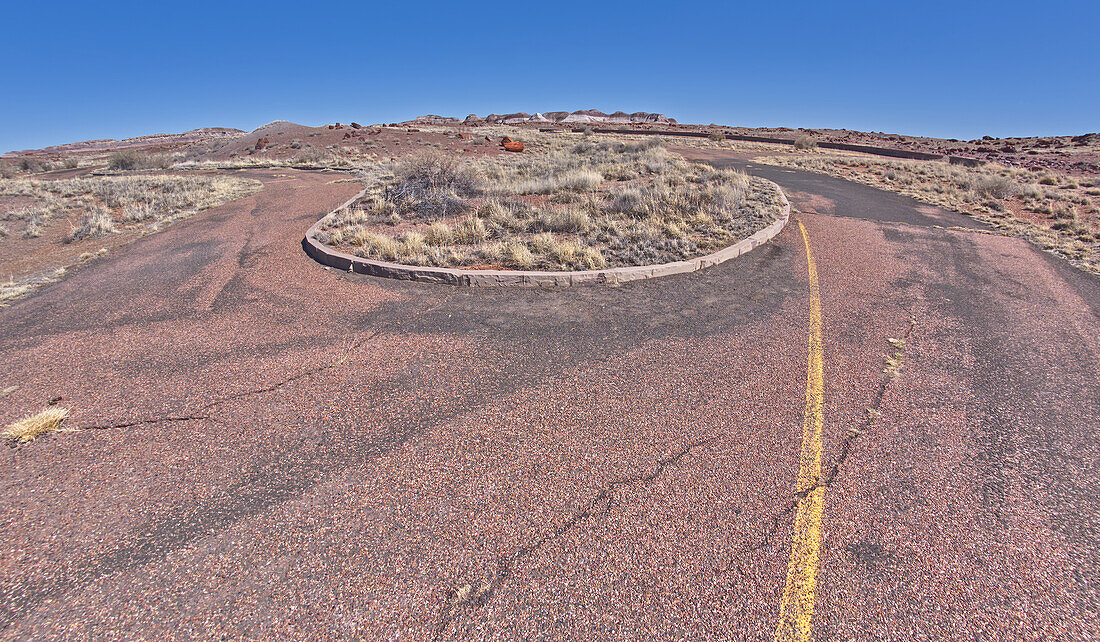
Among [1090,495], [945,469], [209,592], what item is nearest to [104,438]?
[209,592]

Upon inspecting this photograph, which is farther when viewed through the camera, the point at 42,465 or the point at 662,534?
the point at 42,465

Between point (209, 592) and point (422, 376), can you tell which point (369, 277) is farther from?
point (209, 592)

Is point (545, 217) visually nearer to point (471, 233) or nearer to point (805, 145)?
point (471, 233)

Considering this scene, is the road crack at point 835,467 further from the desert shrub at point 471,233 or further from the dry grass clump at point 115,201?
the dry grass clump at point 115,201

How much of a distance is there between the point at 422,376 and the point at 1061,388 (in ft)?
19.0

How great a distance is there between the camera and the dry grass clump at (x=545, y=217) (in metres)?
8.49

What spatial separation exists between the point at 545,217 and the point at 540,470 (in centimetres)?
797

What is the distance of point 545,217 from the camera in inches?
420

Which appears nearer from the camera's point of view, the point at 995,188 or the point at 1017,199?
the point at 1017,199

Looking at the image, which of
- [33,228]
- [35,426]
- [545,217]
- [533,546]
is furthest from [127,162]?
[533,546]

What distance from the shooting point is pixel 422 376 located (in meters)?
4.62

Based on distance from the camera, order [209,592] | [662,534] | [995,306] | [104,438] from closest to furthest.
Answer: [209,592]
[662,534]
[104,438]
[995,306]

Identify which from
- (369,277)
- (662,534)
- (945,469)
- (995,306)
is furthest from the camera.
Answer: (369,277)

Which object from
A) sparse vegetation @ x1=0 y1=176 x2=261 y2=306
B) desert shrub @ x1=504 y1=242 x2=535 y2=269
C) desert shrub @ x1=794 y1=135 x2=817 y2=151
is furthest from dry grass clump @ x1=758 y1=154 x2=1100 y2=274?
sparse vegetation @ x1=0 y1=176 x2=261 y2=306
